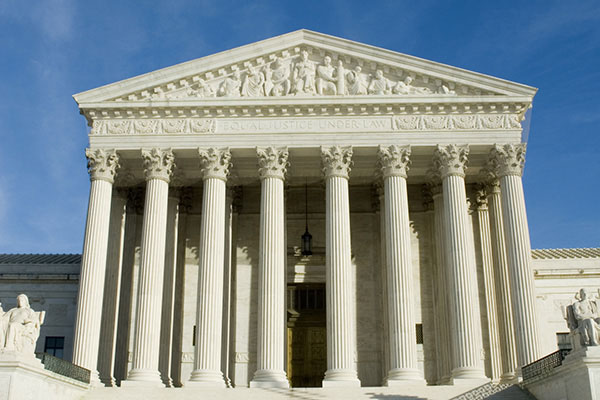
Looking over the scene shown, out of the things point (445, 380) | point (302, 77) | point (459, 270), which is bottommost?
point (445, 380)

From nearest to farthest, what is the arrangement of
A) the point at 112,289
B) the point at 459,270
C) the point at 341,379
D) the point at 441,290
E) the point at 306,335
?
the point at 341,379, the point at 459,270, the point at 112,289, the point at 441,290, the point at 306,335

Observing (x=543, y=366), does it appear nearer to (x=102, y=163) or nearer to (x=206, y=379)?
(x=206, y=379)

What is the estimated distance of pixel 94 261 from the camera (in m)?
30.5

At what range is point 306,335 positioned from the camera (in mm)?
36562

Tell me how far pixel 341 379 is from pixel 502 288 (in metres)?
9.33

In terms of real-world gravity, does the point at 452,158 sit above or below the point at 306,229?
above

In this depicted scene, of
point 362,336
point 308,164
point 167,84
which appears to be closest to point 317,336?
point 362,336

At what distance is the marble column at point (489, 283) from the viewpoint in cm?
3297

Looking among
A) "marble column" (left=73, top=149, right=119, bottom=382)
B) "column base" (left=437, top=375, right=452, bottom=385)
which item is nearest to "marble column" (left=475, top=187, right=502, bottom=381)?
"column base" (left=437, top=375, right=452, bottom=385)

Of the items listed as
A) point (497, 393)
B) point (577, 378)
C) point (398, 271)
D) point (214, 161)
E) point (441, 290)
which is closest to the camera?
point (577, 378)

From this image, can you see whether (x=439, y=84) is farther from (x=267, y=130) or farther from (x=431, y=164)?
(x=267, y=130)

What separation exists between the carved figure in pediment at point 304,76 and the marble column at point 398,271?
177 inches

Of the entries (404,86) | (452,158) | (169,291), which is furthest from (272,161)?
(169,291)

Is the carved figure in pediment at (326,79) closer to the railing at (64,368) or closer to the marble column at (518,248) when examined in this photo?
the marble column at (518,248)
